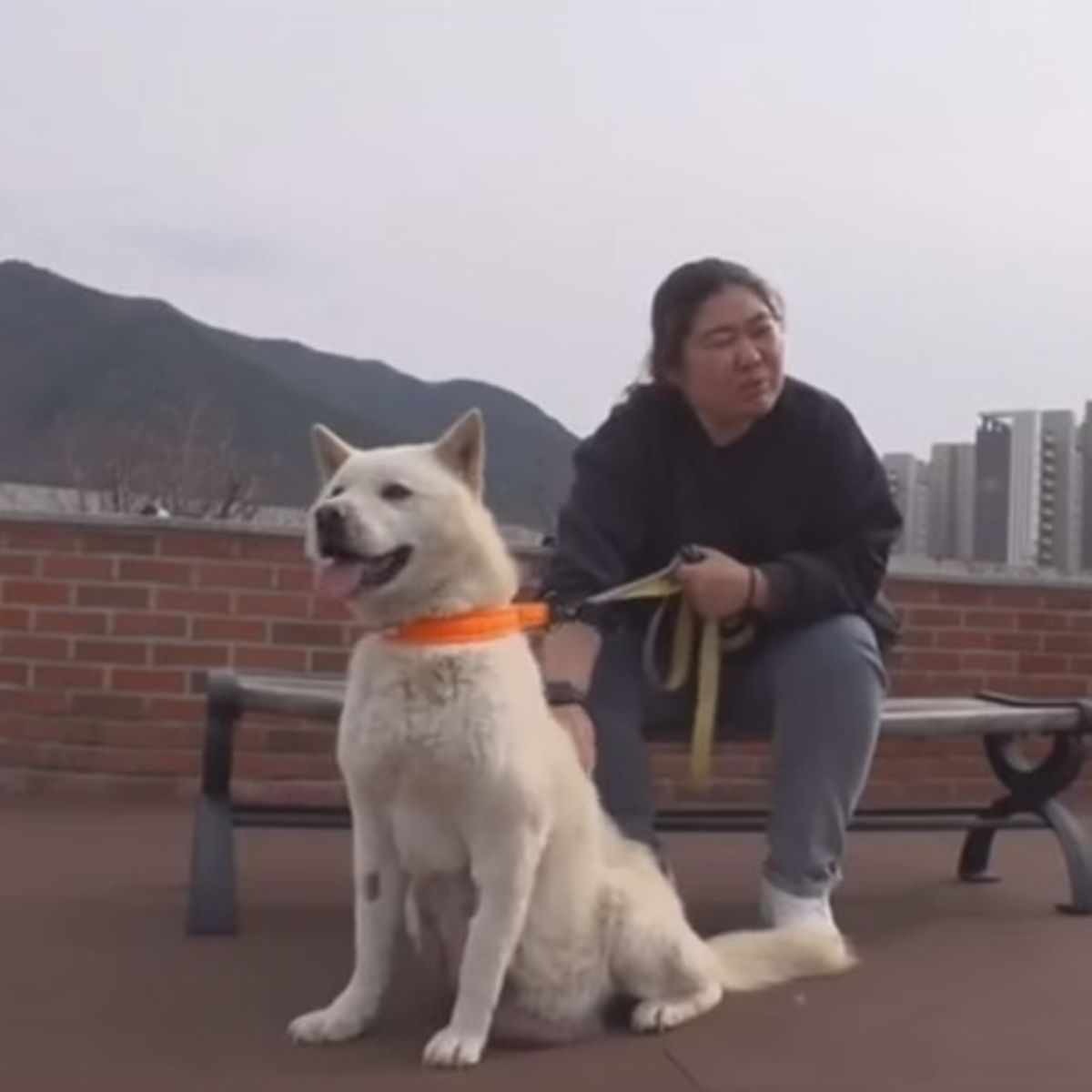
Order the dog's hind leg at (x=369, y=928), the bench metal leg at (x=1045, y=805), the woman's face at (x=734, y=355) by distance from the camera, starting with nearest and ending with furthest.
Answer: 1. the dog's hind leg at (x=369, y=928)
2. the woman's face at (x=734, y=355)
3. the bench metal leg at (x=1045, y=805)

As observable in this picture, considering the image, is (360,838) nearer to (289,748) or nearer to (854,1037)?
(854,1037)

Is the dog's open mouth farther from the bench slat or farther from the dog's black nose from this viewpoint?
the bench slat

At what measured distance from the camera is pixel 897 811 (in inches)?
183

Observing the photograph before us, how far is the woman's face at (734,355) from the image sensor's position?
3.57 meters

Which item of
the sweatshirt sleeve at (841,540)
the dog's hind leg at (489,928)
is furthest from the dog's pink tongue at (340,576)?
the sweatshirt sleeve at (841,540)

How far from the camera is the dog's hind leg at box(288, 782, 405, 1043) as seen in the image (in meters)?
2.84

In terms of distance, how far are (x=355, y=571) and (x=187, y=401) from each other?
693cm

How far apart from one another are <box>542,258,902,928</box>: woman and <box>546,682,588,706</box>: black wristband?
0.03 feet

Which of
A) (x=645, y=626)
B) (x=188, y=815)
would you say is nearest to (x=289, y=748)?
(x=188, y=815)

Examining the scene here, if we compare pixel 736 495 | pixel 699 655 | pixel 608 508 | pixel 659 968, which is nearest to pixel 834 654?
pixel 699 655

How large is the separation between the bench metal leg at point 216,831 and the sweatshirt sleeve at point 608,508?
70cm

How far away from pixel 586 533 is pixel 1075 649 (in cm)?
301

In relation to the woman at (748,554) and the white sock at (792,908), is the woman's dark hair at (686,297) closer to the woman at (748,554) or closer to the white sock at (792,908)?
the woman at (748,554)

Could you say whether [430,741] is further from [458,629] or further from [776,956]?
[776,956]
